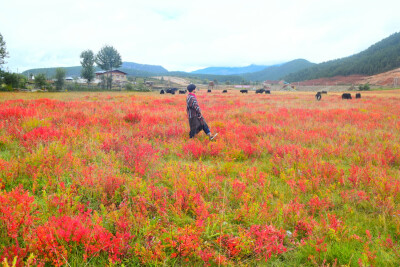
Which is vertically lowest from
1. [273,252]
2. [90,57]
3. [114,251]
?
[273,252]

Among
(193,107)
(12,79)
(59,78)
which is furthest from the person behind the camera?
(59,78)

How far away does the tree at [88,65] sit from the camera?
2395 inches

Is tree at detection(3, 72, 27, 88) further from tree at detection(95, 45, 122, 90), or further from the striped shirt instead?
the striped shirt

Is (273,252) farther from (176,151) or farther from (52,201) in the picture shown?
(176,151)

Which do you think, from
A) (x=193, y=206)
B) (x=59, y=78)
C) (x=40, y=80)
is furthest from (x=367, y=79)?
(x=40, y=80)

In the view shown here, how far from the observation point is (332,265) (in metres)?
2.11

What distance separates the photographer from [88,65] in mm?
61531

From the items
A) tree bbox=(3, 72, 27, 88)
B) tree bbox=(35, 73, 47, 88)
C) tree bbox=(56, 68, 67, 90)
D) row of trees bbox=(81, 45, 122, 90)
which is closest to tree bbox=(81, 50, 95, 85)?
row of trees bbox=(81, 45, 122, 90)

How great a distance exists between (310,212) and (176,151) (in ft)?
11.8

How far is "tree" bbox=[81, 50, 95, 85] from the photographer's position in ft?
200

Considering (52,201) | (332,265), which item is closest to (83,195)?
(52,201)

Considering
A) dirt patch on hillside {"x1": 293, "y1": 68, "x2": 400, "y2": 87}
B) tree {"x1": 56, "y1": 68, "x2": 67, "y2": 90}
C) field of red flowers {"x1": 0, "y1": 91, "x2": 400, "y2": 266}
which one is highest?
dirt patch on hillside {"x1": 293, "y1": 68, "x2": 400, "y2": 87}

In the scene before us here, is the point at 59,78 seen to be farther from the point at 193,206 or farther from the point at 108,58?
the point at 193,206

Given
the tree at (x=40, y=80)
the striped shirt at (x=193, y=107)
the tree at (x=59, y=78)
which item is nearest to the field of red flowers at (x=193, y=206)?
the striped shirt at (x=193, y=107)
